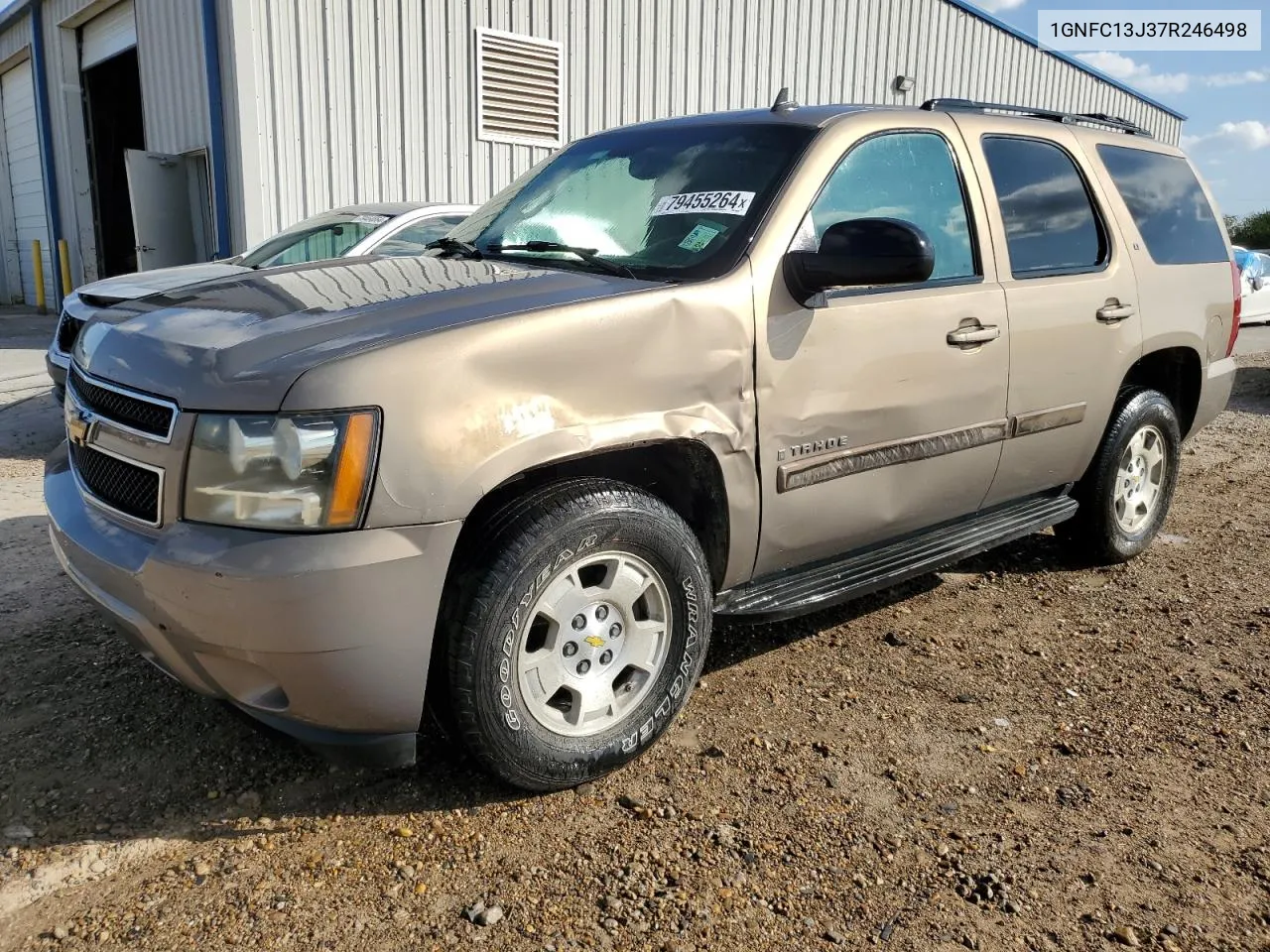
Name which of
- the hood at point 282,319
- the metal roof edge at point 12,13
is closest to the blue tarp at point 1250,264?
the hood at point 282,319

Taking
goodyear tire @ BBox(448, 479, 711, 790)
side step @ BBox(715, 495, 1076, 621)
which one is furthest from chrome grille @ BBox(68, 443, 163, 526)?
side step @ BBox(715, 495, 1076, 621)

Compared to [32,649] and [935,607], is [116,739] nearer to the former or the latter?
[32,649]

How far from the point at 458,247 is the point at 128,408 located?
4.46 feet

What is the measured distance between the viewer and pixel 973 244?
3570 millimetres

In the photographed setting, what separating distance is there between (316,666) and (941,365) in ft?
7.32

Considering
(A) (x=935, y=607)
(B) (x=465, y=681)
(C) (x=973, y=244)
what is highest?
(C) (x=973, y=244)

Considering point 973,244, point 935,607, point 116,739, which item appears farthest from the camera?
point 935,607

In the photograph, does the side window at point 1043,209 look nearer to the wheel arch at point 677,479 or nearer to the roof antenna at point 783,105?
the roof antenna at point 783,105

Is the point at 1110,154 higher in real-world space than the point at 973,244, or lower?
higher

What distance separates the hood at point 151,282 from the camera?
6008 mm

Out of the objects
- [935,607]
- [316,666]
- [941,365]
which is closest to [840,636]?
[935,607]

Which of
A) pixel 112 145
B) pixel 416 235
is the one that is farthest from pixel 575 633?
pixel 112 145

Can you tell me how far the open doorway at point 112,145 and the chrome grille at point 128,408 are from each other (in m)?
13.2

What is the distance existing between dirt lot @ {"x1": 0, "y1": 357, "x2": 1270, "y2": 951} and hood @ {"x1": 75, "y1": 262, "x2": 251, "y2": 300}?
2821 mm
